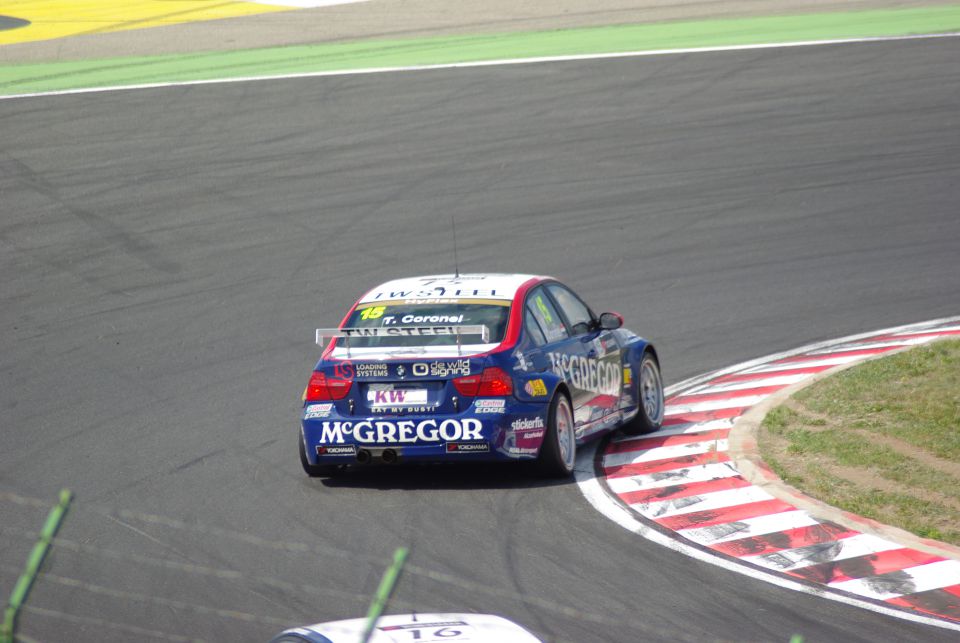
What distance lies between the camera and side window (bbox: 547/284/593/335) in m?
Result: 11.1

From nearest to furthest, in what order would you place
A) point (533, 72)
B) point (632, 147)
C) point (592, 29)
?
1. point (632, 147)
2. point (533, 72)
3. point (592, 29)

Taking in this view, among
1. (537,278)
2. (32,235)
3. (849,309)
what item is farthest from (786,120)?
(537,278)

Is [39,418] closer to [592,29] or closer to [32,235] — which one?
[32,235]

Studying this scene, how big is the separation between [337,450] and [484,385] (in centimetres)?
112

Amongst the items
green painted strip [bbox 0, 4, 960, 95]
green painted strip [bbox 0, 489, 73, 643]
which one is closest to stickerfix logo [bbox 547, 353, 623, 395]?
green painted strip [bbox 0, 489, 73, 643]

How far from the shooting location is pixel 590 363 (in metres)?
10.9

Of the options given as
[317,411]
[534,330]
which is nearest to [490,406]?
[534,330]

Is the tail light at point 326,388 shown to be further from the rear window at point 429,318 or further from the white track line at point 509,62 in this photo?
the white track line at point 509,62

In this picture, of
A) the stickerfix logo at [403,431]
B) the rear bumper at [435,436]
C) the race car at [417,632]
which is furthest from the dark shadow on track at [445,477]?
the race car at [417,632]

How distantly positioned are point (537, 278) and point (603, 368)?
2.88 ft

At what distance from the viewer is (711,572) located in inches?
311

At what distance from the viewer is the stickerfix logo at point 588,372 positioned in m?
10.4

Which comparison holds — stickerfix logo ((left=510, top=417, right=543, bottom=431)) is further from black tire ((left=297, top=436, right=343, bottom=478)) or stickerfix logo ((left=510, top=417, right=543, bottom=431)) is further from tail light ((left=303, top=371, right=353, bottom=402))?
black tire ((left=297, top=436, right=343, bottom=478))

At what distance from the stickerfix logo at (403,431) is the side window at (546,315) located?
1.26 m
